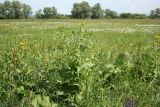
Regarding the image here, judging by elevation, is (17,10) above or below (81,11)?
above

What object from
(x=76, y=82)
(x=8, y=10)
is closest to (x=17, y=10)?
(x=8, y=10)

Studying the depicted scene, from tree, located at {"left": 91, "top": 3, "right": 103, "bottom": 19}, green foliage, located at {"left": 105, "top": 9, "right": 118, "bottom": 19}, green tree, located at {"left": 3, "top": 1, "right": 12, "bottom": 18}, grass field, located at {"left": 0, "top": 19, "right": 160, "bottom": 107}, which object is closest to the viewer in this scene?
grass field, located at {"left": 0, "top": 19, "right": 160, "bottom": 107}

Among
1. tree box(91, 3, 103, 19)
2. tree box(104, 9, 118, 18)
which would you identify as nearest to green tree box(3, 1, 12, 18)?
tree box(91, 3, 103, 19)

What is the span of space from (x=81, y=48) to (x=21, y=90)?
0.96 m

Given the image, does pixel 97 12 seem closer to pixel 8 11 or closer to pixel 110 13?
pixel 110 13

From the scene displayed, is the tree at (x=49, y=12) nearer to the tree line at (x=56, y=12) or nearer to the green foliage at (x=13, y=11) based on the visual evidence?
the tree line at (x=56, y=12)

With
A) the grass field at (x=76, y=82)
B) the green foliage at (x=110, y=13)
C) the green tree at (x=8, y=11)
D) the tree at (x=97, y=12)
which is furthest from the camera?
the green foliage at (x=110, y=13)

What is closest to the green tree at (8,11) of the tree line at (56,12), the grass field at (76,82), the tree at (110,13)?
the tree line at (56,12)

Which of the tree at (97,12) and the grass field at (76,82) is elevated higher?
the grass field at (76,82)

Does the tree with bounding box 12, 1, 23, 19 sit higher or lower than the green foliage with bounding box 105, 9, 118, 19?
higher

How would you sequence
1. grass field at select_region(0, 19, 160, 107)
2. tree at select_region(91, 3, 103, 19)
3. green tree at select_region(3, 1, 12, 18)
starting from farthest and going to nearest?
tree at select_region(91, 3, 103, 19)
green tree at select_region(3, 1, 12, 18)
grass field at select_region(0, 19, 160, 107)

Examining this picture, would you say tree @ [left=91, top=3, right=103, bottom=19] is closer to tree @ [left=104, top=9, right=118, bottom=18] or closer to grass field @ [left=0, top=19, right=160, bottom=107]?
tree @ [left=104, top=9, right=118, bottom=18]

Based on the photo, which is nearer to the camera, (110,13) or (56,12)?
(56,12)

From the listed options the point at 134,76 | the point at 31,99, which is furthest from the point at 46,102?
the point at 134,76
